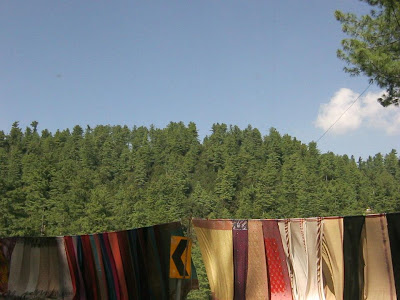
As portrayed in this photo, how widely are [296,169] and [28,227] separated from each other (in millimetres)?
73178

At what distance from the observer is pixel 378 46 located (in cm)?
1243

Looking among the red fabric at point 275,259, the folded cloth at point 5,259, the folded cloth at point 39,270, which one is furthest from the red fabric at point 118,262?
the folded cloth at point 5,259

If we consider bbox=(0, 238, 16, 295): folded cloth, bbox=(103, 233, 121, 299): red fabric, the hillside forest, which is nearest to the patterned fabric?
bbox=(103, 233, 121, 299): red fabric

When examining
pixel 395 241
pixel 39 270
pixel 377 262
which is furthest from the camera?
pixel 39 270

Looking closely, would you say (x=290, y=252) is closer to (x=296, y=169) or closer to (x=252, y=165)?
(x=296, y=169)

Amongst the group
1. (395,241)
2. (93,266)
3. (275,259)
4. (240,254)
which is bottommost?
(93,266)

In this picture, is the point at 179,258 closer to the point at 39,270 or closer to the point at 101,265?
the point at 101,265

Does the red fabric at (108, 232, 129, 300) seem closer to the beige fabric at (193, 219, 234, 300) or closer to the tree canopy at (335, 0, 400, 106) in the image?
the beige fabric at (193, 219, 234, 300)

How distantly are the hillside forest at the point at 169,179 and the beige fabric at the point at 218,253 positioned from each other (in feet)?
116

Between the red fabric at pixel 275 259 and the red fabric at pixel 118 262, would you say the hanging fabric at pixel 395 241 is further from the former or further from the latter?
the red fabric at pixel 118 262

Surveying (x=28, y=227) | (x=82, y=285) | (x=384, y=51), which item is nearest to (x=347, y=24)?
(x=384, y=51)

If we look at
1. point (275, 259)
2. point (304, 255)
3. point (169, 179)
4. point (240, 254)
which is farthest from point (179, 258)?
point (169, 179)

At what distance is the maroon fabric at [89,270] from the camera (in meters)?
9.09

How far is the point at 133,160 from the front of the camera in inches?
5059
